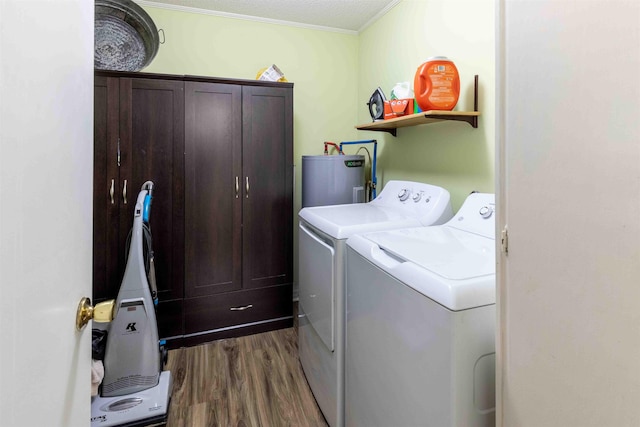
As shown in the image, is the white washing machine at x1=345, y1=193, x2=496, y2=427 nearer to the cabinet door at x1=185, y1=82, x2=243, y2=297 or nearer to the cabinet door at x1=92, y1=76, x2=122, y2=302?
the cabinet door at x1=185, y1=82, x2=243, y2=297

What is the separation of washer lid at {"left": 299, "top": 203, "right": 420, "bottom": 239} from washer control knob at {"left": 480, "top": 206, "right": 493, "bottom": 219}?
31 centimetres

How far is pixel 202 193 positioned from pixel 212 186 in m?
0.09

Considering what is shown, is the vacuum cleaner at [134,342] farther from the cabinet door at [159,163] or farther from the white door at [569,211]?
the white door at [569,211]

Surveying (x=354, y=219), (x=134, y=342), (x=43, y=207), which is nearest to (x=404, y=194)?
(x=354, y=219)

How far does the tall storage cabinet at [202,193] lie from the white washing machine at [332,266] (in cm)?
64

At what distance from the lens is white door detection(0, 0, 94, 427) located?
1.32 ft

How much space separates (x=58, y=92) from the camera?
21.6 inches

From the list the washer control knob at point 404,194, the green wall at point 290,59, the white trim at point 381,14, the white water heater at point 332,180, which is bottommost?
the washer control knob at point 404,194

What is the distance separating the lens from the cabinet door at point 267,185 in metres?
2.53

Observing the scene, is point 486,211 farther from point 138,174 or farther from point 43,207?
point 138,174

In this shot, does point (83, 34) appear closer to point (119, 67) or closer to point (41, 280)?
point (41, 280)

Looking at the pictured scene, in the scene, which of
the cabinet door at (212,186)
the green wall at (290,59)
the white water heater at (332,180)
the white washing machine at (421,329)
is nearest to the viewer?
the white washing machine at (421,329)

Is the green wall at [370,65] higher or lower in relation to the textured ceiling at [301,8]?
lower

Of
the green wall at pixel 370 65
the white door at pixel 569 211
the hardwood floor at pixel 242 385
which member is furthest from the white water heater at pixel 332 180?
the white door at pixel 569 211
